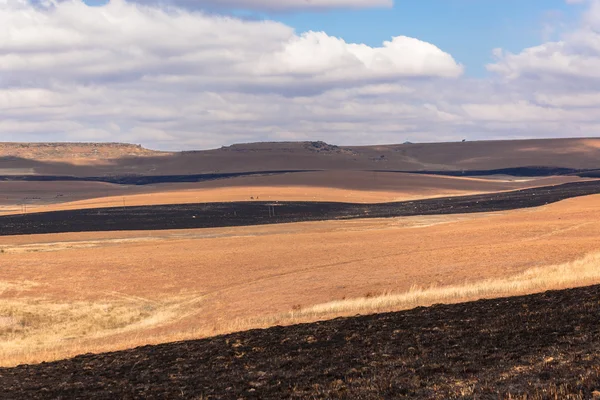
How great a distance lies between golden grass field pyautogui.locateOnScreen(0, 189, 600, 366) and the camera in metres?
29.6

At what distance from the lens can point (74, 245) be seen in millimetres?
66625

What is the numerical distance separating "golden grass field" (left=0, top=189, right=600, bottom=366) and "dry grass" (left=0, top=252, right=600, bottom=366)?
0.26 ft

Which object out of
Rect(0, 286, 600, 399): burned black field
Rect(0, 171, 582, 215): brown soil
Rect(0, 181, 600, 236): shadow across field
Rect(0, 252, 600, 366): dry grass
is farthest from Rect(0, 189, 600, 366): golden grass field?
Rect(0, 171, 582, 215): brown soil

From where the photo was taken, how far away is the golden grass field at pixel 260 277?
97.0 feet

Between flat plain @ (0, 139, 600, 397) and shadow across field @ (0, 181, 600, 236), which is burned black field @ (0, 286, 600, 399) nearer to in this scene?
flat plain @ (0, 139, 600, 397)

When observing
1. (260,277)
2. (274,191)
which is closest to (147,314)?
(260,277)

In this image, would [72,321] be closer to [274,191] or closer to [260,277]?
[260,277]

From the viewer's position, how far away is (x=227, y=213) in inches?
3871

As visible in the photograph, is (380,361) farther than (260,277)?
No

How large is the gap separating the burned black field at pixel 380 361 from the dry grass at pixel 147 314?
9.33 ft

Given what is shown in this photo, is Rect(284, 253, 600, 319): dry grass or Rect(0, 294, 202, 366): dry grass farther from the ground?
Rect(284, 253, 600, 319): dry grass

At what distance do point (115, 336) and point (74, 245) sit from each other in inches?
1448

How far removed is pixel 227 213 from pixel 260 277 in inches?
2181

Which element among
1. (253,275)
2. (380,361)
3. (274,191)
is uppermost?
(380,361)
